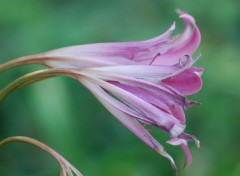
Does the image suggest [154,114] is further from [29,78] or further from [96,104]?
[96,104]

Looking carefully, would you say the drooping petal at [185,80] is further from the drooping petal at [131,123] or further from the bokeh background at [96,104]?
the bokeh background at [96,104]

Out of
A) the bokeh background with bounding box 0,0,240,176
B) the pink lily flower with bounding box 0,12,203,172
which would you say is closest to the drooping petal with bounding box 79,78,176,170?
the pink lily flower with bounding box 0,12,203,172

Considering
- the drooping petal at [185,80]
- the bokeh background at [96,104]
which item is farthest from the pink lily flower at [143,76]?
the bokeh background at [96,104]

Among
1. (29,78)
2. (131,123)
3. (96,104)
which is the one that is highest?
(29,78)

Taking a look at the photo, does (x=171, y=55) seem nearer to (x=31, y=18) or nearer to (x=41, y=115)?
(x=41, y=115)

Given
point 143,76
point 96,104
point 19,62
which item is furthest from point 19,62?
point 96,104

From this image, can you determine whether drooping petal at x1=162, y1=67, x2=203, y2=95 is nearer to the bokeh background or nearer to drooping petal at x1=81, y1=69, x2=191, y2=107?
drooping petal at x1=81, y1=69, x2=191, y2=107

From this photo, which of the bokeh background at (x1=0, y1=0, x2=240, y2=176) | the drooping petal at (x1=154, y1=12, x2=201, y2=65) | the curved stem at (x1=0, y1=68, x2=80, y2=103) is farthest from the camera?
the bokeh background at (x1=0, y1=0, x2=240, y2=176)
